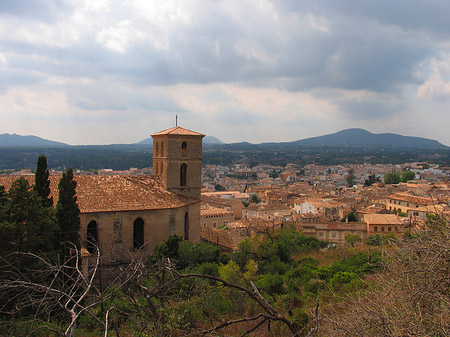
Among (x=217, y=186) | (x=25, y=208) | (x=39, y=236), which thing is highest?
(x=25, y=208)

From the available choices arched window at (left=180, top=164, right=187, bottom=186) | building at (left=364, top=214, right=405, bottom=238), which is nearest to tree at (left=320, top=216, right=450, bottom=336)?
arched window at (left=180, top=164, right=187, bottom=186)

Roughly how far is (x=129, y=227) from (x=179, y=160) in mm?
5153

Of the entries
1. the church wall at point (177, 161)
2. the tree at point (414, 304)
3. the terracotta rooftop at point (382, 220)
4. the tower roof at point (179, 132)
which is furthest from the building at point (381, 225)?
the tree at point (414, 304)

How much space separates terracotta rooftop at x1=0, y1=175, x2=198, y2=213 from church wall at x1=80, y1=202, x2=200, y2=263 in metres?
0.32

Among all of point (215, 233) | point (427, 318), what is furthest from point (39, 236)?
point (215, 233)

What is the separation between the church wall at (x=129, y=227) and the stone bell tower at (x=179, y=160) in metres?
1.88

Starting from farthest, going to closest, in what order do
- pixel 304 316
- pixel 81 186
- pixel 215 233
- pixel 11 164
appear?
pixel 11 164, pixel 215 233, pixel 81 186, pixel 304 316

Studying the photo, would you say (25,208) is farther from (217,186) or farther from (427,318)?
(217,186)

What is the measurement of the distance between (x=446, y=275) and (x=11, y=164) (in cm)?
20744

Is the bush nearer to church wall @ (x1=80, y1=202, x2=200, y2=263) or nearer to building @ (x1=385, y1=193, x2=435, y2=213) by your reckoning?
church wall @ (x1=80, y1=202, x2=200, y2=263)

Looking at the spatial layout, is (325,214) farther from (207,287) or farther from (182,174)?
(207,287)

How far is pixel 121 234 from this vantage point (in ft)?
67.2

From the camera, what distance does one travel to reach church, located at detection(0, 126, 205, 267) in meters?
20.1

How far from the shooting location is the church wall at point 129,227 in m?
19.9
